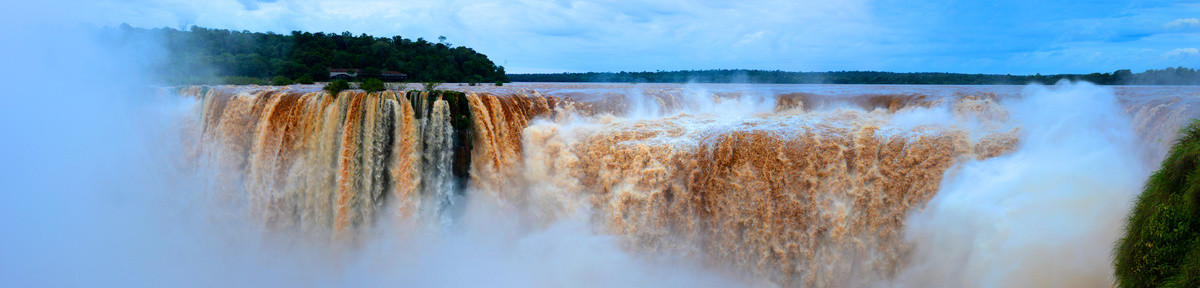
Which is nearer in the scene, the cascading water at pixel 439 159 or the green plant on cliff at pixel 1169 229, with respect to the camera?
the green plant on cliff at pixel 1169 229

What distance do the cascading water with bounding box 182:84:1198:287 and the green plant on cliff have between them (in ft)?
4.90

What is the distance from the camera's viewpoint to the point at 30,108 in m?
14.0

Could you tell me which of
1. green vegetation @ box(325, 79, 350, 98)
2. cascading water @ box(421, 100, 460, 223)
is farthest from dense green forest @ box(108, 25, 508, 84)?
cascading water @ box(421, 100, 460, 223)

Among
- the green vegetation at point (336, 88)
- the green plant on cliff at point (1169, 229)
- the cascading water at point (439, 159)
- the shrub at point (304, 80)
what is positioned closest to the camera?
the green plant on cliff at point (1169, 229)

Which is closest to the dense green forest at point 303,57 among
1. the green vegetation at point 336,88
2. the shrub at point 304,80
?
the shrub at point 304,80

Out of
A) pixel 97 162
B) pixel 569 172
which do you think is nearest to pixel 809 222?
pixel 569 172

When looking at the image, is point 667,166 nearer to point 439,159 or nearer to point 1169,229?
point 439,159

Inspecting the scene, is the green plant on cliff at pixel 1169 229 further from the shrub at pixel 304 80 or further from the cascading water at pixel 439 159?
the shrub at pixel 304 80

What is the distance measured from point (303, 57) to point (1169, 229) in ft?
136

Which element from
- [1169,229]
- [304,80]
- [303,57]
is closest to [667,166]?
[1169,229]

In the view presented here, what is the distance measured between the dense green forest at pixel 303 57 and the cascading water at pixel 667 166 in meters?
13.9

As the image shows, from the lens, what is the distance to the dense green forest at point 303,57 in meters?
31.3

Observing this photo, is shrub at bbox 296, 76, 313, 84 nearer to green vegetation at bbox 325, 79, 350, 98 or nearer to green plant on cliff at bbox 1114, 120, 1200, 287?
green vegetation at bbox 325, 79, 350, 98

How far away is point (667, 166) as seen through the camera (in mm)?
10539
